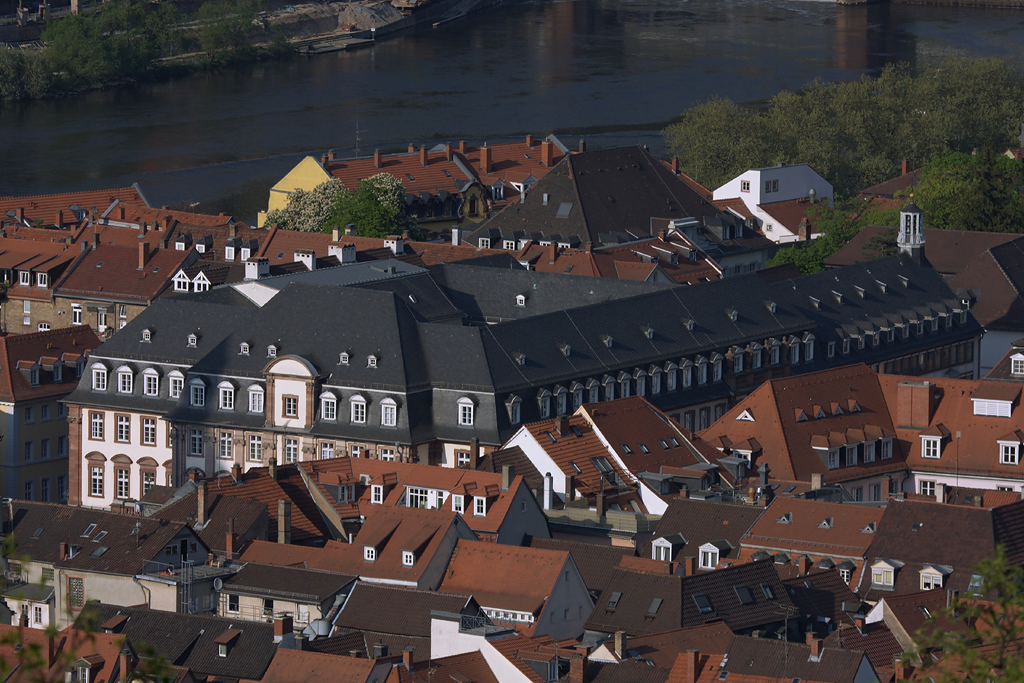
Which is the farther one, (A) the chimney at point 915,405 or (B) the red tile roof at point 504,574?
(A) the chimney at point 915,405

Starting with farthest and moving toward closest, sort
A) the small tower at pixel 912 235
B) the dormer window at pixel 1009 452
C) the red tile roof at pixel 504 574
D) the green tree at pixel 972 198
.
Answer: the green tree at pixel 972 198 < the small tower at pixel 912 235 < the dormer window at pixel 1009 452 < the red tile roof at pixel 504 574

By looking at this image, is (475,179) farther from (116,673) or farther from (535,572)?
(116,673)

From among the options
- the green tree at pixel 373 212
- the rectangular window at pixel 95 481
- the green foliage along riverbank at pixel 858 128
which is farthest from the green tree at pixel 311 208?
the rectangular window at pixel 95 481

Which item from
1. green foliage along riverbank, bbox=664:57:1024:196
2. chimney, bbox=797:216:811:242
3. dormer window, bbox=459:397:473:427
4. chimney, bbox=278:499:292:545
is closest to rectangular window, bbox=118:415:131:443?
dormer window, bbox=459:397:473:427

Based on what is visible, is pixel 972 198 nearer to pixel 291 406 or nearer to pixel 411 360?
pixel 411 360

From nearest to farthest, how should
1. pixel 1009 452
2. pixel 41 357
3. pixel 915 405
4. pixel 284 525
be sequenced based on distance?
1. pixel 284 525
2. pixel 1009 452
3. pixel 915 405
4. pixel 41 357

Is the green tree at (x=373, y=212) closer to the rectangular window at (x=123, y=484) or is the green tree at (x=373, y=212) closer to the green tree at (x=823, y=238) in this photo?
the green tree at (x=823, y=238)

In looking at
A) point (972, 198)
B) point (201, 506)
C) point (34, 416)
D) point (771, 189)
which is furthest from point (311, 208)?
point (201, 506)

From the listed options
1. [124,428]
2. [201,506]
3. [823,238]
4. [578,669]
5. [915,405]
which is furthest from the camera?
[823,238]
